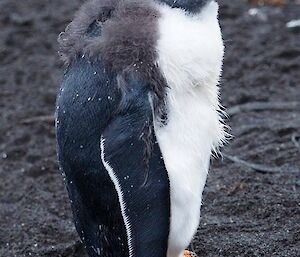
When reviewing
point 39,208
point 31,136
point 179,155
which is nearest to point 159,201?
point 179,155

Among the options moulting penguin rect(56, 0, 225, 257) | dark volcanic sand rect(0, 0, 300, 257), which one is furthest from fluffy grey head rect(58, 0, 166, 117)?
dark volcanic sand rect(0, 0, 300, 257)

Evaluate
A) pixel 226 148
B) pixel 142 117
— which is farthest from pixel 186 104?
pixel 226 148

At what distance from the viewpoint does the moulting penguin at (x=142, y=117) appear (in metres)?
1.67

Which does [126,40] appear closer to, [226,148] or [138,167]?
[138,167]

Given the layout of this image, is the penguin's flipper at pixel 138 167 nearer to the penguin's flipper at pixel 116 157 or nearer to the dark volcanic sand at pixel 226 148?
the penguin's flipper at pixel 116 157

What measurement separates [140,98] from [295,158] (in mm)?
1421

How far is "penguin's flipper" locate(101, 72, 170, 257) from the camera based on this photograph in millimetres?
1657

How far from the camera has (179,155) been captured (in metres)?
1.70

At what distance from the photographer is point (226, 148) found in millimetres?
3150

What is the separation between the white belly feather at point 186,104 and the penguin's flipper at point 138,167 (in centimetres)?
3

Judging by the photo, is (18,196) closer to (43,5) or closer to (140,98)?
(140,98)

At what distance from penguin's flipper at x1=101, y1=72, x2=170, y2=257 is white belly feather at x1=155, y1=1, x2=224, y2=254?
3 centimetres

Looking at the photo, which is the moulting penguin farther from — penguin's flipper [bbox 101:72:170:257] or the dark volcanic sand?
the dark volcanic sand

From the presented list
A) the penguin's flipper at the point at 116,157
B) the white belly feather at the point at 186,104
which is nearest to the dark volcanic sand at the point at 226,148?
the white belly feather at the point at 186,104
